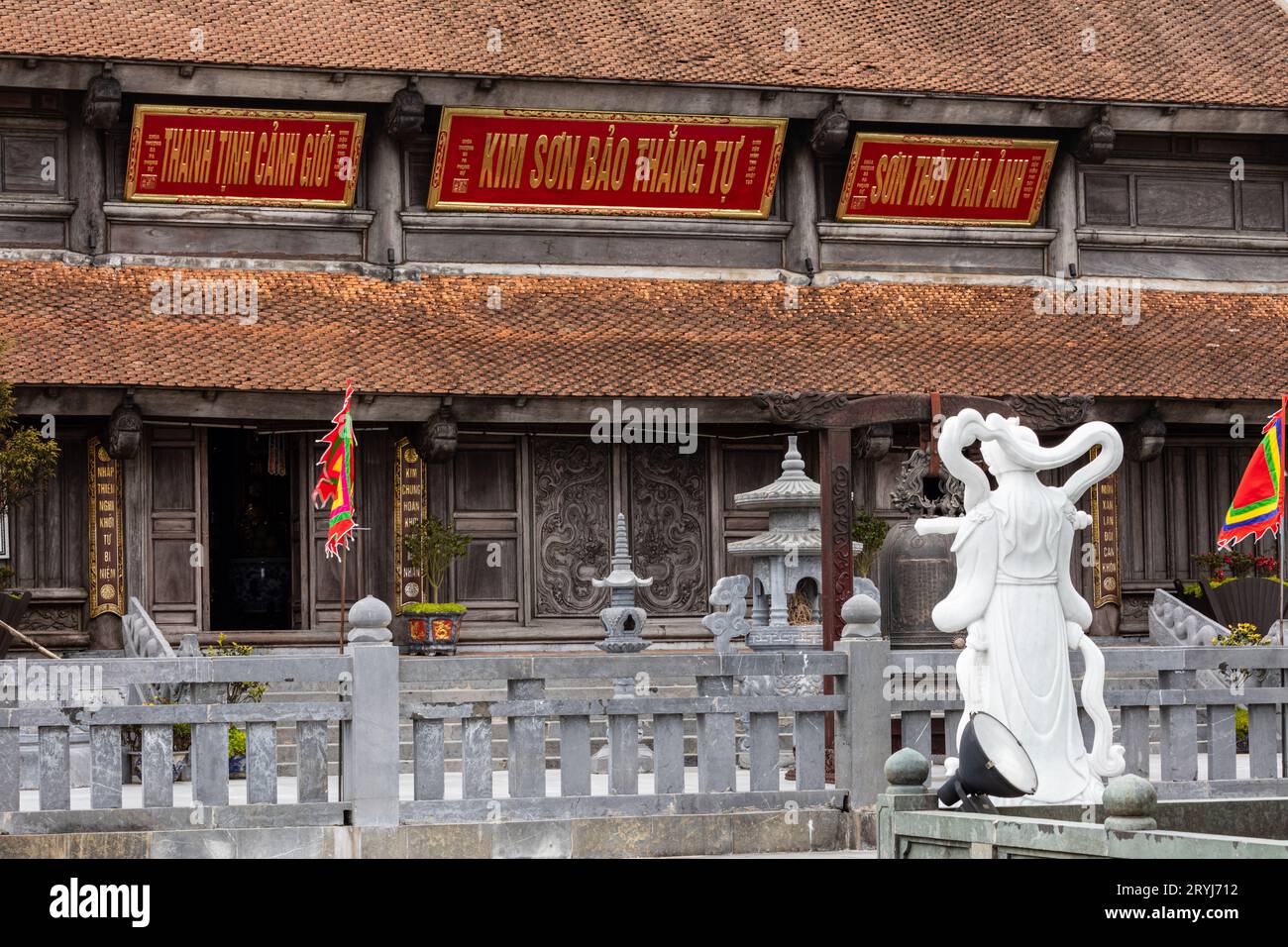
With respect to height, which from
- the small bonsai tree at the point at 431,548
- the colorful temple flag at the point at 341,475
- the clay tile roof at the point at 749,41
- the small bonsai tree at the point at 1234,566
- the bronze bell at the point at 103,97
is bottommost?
the small bonsai tree at the point at 1234,566

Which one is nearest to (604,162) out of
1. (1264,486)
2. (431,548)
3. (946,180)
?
(946,180)

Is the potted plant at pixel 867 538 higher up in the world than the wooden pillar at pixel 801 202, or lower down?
lower down

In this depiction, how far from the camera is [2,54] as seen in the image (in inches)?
837

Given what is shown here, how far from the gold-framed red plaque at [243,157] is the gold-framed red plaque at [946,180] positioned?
598 cm

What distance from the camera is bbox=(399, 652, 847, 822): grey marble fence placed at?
40.4 feet

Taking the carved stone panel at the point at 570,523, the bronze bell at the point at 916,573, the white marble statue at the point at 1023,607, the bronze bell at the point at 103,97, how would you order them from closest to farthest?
the white marble statue at the point at 1023,607 → the bronze bell at the point at 916,573 → the bronze bell at the point at 103,97 → the carved stone panel at the point at 570,523

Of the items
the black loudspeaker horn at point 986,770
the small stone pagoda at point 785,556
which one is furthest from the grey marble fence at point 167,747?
the small stone pagoda at point 785,556

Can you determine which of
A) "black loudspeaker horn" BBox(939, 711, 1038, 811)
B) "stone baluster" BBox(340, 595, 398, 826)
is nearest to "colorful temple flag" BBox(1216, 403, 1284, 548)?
"stone baluster" BBox(340, 595, 398, 826)

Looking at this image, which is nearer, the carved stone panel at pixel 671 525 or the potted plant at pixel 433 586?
the potted plant at pixel 433 586

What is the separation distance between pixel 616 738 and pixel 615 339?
424 inches

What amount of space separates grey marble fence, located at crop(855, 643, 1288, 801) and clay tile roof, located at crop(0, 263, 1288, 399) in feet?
29.8

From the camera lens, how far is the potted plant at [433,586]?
22.1 meters

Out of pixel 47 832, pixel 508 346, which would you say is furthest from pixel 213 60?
pixel 47 832

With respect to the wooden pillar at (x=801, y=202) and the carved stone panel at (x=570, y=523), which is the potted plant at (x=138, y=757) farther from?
the wooden pillar at (x=801, y=202)
